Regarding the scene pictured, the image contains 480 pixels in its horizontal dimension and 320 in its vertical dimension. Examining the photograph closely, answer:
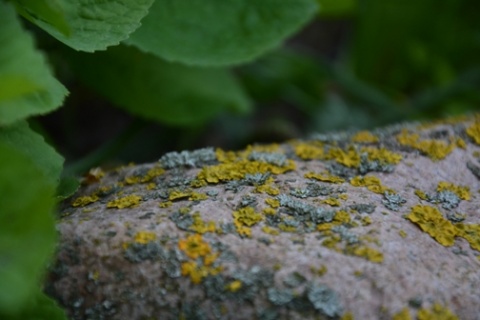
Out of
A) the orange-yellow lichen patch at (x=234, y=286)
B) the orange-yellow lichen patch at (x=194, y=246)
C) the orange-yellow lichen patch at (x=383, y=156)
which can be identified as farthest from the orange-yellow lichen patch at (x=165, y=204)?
the orange-yellow lichen patch at (x=383, y=156)

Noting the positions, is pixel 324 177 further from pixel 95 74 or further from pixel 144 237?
pixel 95 74

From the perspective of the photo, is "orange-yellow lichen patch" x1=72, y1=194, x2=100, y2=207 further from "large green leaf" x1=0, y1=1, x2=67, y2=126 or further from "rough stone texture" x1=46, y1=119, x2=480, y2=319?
"large green leaf" x1=0, y1=1, x2=67, y2=126

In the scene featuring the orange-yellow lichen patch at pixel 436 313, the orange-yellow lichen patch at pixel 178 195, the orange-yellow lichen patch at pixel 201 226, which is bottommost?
the orange-yellow lichen patch at pixel 436 313

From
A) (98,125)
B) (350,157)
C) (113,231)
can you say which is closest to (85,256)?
(113,231)

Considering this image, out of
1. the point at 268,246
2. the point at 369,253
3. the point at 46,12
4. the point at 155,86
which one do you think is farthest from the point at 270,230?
the point at 155,86

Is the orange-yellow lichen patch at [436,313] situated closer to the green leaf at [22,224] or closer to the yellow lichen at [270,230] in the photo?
the yellow lichen at [270,230]

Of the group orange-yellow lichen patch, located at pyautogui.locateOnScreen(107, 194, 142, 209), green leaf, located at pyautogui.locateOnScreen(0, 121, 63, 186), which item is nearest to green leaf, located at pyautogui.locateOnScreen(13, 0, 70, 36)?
green leaf, located at pyautogui.locateOnScreen(0, 121, 63, 186)
